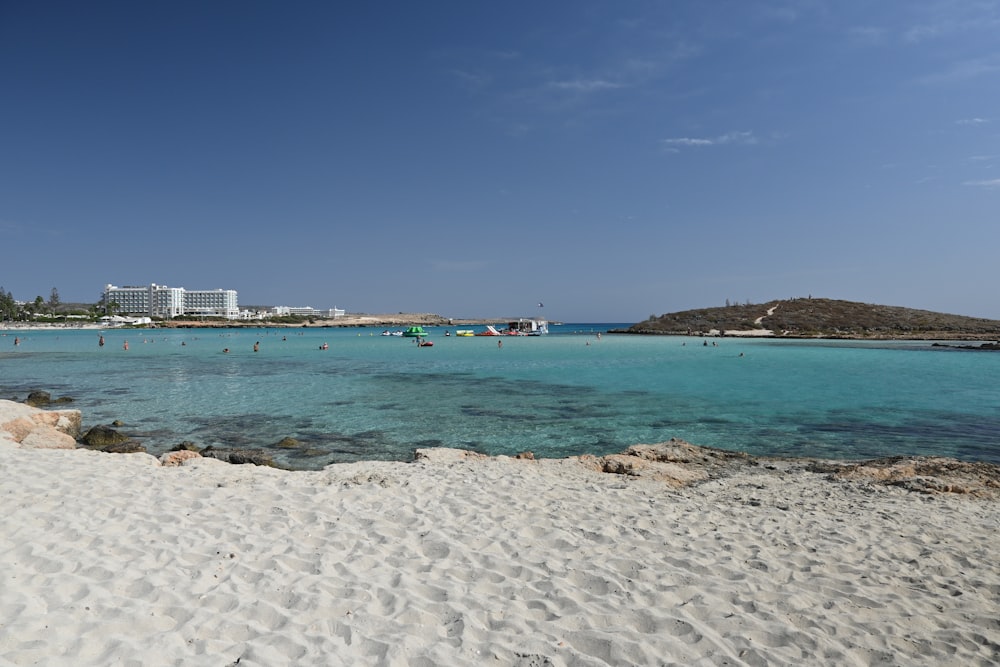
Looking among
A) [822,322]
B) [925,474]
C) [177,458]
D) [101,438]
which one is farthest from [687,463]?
[822,322]

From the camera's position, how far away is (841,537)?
6680 mm

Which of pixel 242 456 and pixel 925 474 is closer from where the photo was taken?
pixel 925 474

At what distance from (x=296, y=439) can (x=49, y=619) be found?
10.6m

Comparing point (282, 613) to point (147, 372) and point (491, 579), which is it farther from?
point (147, 372)

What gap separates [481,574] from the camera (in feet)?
17.9

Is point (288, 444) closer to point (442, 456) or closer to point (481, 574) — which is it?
point (442, 456)

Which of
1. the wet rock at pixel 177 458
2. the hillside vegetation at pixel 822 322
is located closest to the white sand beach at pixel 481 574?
the wet rock at pixel 177 458

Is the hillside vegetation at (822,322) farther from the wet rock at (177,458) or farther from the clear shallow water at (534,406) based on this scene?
the wet rock at (177,458)

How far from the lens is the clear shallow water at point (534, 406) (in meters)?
14.5

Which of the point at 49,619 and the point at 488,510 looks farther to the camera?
the point at 488,510

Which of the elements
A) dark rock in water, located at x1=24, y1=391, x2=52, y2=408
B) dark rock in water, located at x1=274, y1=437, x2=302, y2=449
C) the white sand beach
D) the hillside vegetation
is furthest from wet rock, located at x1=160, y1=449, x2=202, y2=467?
the hillside vegetation

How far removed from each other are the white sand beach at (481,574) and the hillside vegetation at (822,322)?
299ft

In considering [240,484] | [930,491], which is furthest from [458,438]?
[930,491]

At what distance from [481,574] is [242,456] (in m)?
8.01
